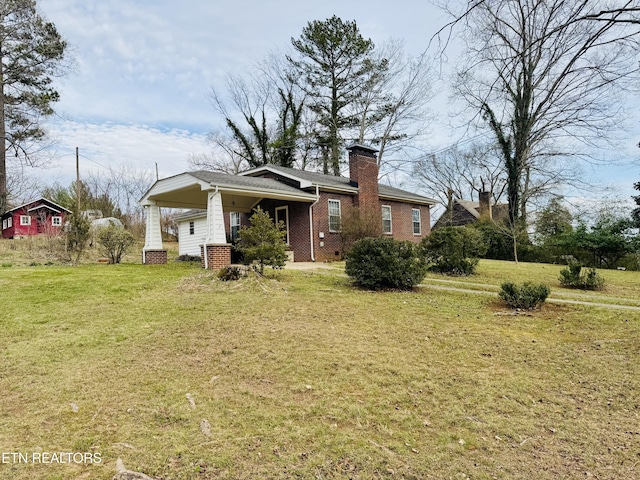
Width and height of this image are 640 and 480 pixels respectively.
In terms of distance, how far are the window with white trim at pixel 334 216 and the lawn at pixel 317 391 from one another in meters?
9.60

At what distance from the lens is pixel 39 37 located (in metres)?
19.9

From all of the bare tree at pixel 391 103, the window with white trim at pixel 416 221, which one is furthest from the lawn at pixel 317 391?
the bare tree at pixel 391 103

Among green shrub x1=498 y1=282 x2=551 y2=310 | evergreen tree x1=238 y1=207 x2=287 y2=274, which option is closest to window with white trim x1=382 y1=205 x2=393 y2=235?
evergreen tree x1=238 y1=207 x2=287 y2=274

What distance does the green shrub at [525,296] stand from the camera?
275 inches

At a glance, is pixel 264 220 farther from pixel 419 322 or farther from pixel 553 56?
pixel 553 56

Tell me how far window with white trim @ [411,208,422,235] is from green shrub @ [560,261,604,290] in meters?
10.8

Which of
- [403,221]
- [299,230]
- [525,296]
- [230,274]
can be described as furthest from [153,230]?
[525,296]

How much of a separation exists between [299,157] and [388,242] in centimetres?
2100

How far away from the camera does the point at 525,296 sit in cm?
702

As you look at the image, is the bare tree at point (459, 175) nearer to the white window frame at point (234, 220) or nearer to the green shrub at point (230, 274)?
the white window frame at point (234, 220)

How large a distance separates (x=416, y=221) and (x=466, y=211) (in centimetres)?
1636

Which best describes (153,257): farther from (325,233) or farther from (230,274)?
(230,274)

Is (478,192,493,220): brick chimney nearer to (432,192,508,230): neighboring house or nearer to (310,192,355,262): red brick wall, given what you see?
(432,192,508,230): neighboring house

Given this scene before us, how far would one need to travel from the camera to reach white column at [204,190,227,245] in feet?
37.9
